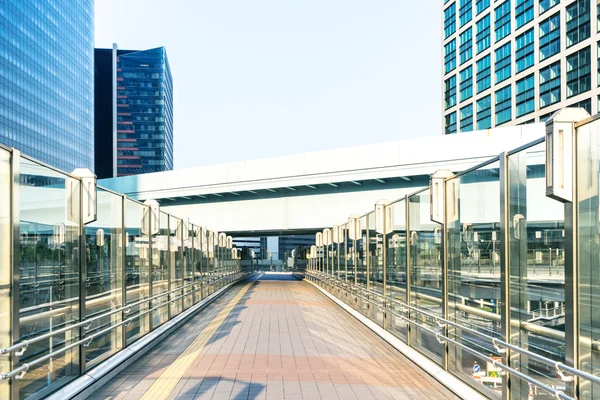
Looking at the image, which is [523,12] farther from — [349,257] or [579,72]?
[349,257]

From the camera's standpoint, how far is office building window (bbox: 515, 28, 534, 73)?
5119 cm

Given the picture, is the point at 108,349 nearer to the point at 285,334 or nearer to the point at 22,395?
the point at 22,395

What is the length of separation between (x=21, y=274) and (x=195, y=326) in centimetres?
768

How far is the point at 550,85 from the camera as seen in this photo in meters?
48.4

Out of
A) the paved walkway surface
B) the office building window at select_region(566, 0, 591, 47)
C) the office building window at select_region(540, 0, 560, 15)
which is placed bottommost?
the paved walkway surface

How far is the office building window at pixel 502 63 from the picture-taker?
55.6 meters

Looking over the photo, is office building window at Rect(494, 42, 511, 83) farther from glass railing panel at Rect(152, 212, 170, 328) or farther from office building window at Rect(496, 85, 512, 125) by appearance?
glass railing panel at Rect(152, 212, 170, 328)

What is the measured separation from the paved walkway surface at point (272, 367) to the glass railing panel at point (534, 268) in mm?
1721

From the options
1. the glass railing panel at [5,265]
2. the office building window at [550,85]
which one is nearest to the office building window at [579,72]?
the office building window at [550,85]

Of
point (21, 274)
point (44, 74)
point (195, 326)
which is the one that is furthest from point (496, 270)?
point (44, 74)

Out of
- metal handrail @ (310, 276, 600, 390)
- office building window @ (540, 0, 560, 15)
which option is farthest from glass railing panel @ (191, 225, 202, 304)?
office building window @ (540, 0, 560, 15)

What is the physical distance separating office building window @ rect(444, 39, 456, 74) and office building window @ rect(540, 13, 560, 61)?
1890 cm

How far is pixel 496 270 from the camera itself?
5367 mm

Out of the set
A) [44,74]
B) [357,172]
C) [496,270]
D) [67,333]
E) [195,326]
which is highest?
[44,74]
